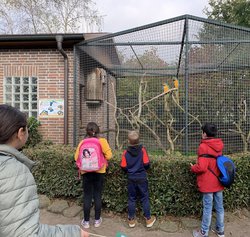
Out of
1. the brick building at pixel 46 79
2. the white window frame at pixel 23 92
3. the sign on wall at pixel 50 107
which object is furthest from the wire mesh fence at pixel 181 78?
the white window frame at pixel 23 92

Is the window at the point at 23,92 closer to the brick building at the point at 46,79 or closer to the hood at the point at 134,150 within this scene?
the brick building at the point at 46,79

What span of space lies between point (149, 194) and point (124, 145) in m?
3.01

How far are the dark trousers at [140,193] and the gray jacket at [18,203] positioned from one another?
2658mm

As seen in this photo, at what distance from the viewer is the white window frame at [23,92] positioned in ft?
22.1

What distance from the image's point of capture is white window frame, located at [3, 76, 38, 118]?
6727 mm

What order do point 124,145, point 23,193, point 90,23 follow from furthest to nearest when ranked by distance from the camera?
point 90,23 → point 124,145 → point 23,193

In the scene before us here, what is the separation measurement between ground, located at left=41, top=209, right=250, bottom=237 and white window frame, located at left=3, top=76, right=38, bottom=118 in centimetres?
305

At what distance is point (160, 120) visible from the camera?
6559mm

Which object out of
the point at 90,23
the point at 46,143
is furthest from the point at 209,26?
the point at 90,23

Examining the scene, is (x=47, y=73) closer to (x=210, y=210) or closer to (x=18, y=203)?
(x=210, y=210)

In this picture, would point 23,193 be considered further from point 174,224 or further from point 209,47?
point 209,47

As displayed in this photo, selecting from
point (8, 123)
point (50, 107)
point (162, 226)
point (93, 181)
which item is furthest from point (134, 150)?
point (50, 107)

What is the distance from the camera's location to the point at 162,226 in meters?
4.12

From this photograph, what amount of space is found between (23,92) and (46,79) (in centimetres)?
69
